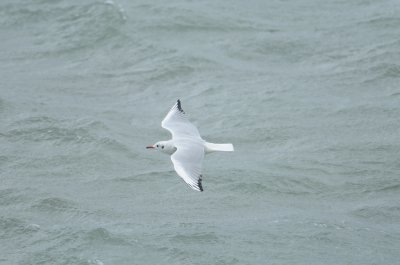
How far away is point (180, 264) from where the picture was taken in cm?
1280

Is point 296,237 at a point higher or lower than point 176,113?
lower

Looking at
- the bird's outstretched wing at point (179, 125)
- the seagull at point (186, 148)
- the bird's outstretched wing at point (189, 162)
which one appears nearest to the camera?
the bird's outstretched wing at point (189, 162)

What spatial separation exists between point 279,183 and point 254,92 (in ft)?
11.0

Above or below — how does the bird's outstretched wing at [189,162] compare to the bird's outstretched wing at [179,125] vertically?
above

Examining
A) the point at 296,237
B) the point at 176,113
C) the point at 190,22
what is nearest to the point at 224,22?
the point at 190,22

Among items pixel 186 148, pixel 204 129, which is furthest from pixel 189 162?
pixel 204 129

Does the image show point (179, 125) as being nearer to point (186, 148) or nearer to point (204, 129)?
point (186, 148)

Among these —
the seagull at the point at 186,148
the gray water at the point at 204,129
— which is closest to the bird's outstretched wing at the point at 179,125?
the seagull at the point at 186,148

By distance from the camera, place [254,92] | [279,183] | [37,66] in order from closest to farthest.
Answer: [279,183] → [254,92] → [37,66]

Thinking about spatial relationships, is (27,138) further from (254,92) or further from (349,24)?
(349,24)

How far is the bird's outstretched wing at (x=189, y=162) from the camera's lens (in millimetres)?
11717

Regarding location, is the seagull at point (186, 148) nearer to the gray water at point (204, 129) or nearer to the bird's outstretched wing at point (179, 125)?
the bird's outstretched wing at point (179, 125)

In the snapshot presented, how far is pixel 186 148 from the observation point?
500 inches

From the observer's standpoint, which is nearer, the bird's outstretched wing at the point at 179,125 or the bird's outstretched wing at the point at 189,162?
the bird's outstretched wing at the point at 189,162
